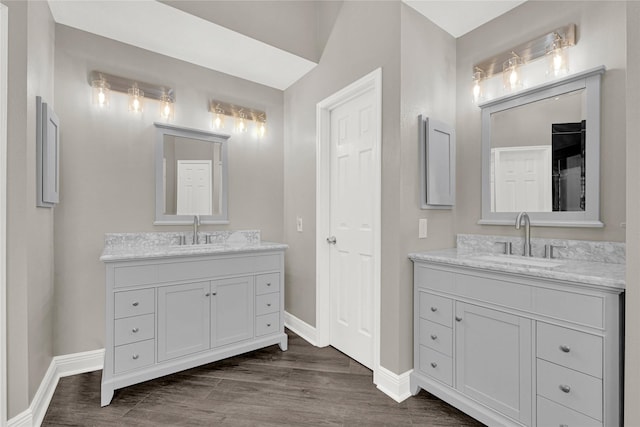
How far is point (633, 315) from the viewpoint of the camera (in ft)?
3.93

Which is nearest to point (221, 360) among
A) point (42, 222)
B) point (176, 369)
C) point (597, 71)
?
point (176, 369)

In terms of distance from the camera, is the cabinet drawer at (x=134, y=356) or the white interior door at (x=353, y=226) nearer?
the cabinet drawer at (x=134, y=356)

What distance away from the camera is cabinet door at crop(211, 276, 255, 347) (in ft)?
7.83

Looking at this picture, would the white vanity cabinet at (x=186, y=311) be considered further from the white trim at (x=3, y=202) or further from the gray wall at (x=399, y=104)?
the gray wall at (x=399, y=104)

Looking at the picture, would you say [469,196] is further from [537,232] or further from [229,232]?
[229,232]

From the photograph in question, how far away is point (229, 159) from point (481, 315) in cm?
248

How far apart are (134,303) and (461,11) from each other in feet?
9.72

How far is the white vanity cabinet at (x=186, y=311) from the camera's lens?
2.00 meters

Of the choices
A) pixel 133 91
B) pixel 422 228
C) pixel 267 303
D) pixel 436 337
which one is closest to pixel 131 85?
pixel 133 91

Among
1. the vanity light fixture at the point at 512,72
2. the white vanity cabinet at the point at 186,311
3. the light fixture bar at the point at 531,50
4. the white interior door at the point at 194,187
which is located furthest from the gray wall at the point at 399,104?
the white interior door at the point at 194,187

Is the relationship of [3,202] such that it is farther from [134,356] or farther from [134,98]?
[134,98]

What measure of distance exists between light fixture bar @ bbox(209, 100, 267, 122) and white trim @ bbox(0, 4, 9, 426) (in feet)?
4.90

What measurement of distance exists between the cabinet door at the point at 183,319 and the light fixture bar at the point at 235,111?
5.45ft

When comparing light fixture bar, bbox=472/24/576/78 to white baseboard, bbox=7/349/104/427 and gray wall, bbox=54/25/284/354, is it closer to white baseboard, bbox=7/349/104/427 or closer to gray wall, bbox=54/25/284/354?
gray wall, bbox=54/25/284/354
